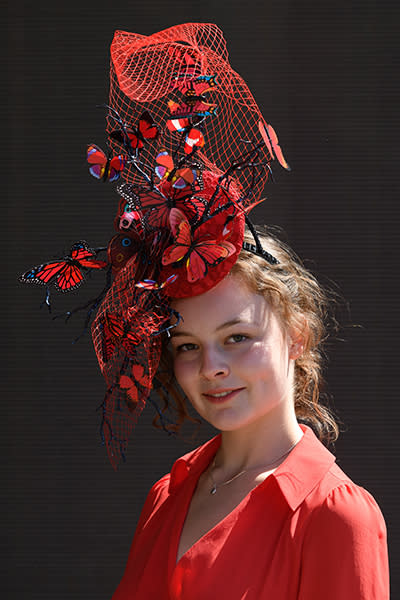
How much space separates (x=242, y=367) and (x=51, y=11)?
1.88 m

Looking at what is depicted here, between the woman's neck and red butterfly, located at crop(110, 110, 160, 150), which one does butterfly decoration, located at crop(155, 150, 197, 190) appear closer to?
red butterfly, located at crop(110, 110, 160, 150)

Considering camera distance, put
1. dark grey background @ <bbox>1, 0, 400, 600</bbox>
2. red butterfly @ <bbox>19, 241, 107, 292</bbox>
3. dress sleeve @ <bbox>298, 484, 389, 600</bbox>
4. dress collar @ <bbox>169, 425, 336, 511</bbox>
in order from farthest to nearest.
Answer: dark grey background @ <bbox>1, 0, 400, 600</bbox> → red butterfly @ <bbox>19, 241, 107, 292</bbox> → dress collar @ <bbox>169, 425, 336, 511</bbox> → dress sleeve @ <bbox>298, 484, 389, 600</bbox>

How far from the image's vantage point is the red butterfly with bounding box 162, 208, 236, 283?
49.4 inches

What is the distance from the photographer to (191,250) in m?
1.27

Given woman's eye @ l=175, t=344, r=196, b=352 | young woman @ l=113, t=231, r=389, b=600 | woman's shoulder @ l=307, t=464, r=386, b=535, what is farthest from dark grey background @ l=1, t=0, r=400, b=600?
woman's shoulder @ l=307, t=464, r=386, b=535

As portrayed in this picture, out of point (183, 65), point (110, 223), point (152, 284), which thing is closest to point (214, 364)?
point (152, 284)

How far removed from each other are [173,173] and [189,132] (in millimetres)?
83

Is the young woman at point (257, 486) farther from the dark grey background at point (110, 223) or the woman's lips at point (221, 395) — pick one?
the dark grey background at point (110, 223)

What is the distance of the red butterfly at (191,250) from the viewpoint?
1256 millimetres

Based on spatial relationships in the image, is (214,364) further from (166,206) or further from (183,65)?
(183,65)

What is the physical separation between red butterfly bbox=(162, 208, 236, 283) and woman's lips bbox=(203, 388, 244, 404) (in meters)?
0.20

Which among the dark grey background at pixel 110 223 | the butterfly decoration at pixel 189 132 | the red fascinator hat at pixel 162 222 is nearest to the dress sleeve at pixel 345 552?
the red fascinator hat at pixel 162 222

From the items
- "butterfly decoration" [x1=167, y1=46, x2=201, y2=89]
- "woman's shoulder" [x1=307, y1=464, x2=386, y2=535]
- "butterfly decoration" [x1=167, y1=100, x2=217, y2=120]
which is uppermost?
"butterfly decoration" [x1=167, y1=46, x2=201, y2=89]

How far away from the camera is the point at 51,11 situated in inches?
104
